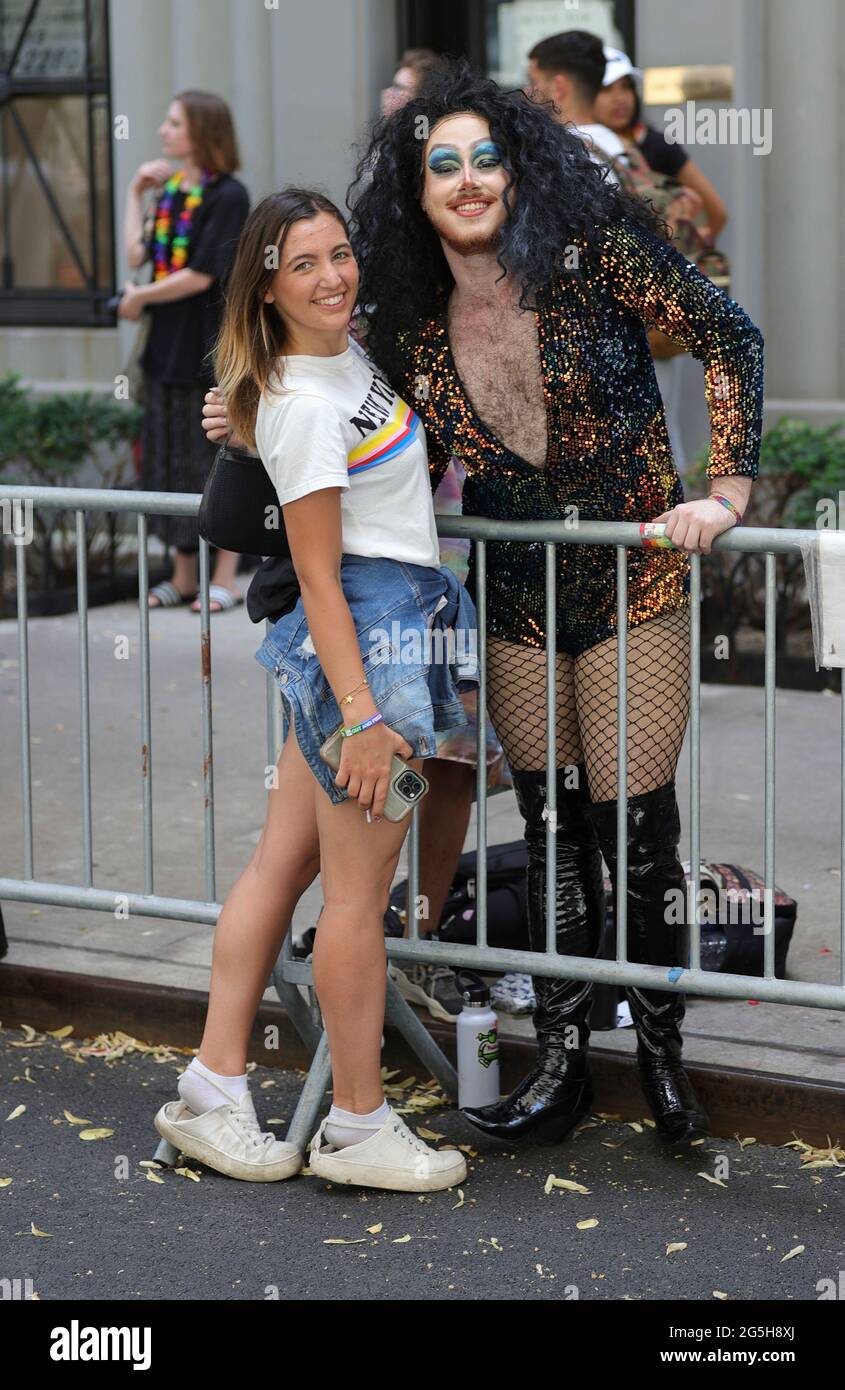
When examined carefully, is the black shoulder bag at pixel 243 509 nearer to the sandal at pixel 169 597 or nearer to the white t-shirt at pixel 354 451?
the white t-shirt at pixel 354 451

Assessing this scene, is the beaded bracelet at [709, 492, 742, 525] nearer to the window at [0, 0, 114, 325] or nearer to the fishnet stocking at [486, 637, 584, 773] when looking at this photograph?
the fishnet stocking at [486, 637, 584, 773]

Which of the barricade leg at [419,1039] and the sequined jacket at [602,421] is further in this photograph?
the barricade leg at [419,1039]

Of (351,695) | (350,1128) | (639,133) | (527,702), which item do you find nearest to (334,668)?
(351,695)

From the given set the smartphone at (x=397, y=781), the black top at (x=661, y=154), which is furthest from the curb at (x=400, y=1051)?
the black top at (x=661, y=154)

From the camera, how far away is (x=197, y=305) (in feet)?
30.0

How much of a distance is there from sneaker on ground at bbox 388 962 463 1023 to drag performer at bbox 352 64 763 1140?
437 mm

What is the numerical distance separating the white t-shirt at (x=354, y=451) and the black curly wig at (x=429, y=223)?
227mm

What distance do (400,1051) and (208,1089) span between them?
62cm

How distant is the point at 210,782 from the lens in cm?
457

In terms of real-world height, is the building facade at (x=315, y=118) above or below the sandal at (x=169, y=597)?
above

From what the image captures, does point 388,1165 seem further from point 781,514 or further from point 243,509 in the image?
point 781,514

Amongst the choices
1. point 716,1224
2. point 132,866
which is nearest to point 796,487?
point 132,866

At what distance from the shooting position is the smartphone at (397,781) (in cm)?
393
